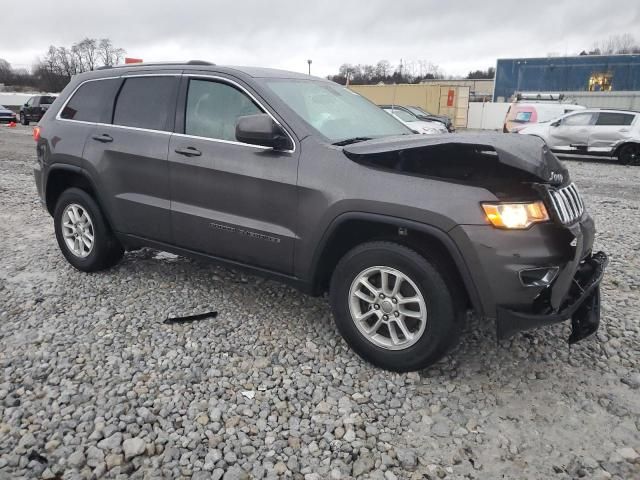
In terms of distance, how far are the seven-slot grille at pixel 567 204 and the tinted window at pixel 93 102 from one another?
3480 millimetres

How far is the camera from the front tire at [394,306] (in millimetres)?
2812

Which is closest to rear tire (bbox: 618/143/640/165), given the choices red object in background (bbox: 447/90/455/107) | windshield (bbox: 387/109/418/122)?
windshield (bbox: 387/109/418/122)

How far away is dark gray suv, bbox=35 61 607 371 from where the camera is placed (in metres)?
2.65

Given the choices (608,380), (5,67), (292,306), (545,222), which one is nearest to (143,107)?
(292,306)

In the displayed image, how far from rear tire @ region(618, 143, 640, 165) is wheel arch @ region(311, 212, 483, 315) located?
13.7 m

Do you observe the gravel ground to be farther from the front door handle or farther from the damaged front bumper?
the front door handle

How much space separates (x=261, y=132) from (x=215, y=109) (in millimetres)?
726

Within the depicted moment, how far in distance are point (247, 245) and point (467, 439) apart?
1807 mm

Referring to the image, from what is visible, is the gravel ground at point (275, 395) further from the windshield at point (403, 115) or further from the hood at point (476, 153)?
the windshield at point (403, 115)

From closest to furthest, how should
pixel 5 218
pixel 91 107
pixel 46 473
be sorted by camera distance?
pixel 46 473, pixel 91 107, pixel 5 218

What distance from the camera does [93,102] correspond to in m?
4.43

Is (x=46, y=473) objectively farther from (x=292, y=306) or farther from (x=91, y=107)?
(x=91, y=107)

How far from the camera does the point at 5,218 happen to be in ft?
22.6

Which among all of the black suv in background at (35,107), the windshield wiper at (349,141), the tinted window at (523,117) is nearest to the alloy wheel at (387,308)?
the windshield wiper at (349,141)
